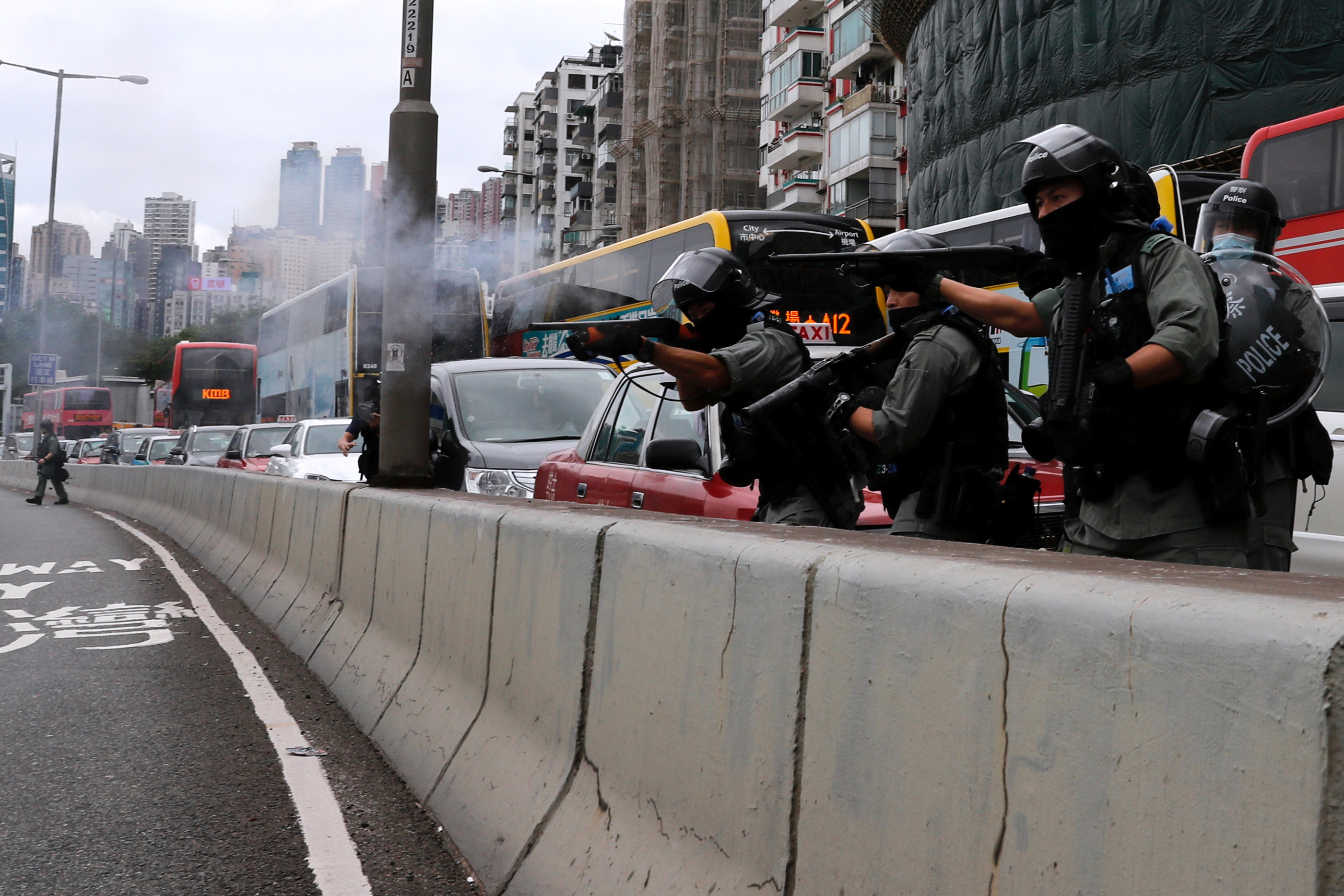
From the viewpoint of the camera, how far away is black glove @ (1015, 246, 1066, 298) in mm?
3570

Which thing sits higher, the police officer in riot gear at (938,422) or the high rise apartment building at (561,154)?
the high rise apartment building at (561,154)

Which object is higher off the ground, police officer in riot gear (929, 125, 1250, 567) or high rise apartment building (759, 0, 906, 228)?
high rise apartment building (759, 0, 906, 228)

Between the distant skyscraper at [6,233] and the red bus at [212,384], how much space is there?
53648mm

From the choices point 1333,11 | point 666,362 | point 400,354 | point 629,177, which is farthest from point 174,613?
point 629,177

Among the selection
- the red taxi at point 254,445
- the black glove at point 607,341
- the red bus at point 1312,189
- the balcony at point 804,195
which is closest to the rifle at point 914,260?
the black glove at point 607,341

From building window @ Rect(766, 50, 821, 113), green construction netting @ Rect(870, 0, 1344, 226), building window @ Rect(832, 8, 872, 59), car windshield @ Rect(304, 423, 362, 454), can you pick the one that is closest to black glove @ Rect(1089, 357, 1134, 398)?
car windshield @ Rect(304, 423, 362, 454)

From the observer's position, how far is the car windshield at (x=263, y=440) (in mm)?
20016

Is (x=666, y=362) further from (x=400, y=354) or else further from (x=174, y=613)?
(x=174, y=613)

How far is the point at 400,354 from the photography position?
7945 mm

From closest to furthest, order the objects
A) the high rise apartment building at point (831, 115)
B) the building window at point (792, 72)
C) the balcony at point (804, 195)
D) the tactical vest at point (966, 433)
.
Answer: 1. the tactical vest at point (966, 433)
2. the high rise apartment building at point (831, 115)
3. the balcony at point (804, 195)
4. the building window at point (792, 72)

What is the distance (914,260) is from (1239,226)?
940mm

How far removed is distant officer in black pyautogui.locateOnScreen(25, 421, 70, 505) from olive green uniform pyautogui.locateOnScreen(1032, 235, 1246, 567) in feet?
91.9

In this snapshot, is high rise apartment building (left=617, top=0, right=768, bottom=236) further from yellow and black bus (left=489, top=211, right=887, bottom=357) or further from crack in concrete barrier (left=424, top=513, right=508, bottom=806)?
crack in concrete barrier (left=424, top=513, right=508, bottom=806)

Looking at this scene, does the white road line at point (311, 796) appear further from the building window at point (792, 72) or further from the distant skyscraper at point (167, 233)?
the building window at point (792, 72)
